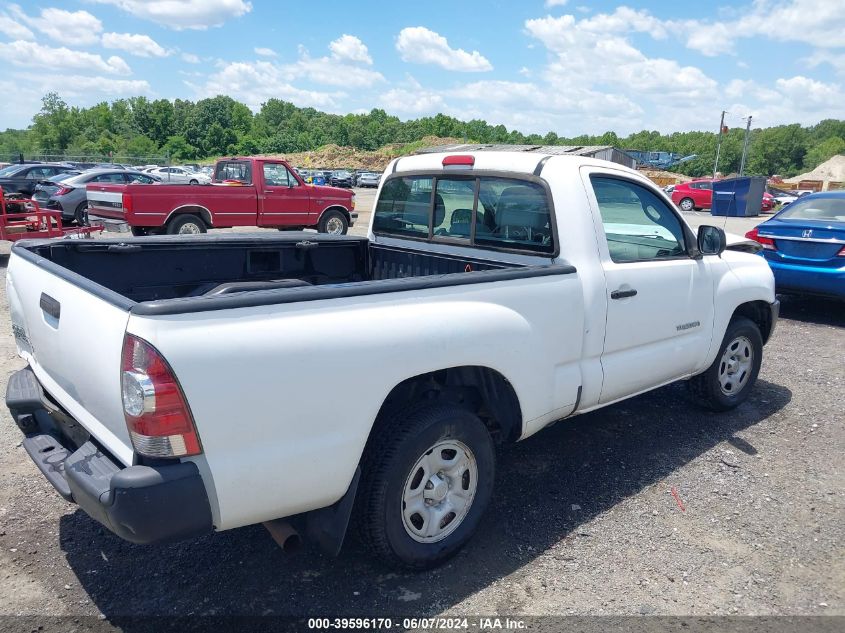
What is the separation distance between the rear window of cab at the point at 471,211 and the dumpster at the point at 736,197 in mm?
3699

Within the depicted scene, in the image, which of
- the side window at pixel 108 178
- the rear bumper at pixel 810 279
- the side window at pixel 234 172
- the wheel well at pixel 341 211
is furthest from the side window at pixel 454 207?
the side window at pixel 108 178

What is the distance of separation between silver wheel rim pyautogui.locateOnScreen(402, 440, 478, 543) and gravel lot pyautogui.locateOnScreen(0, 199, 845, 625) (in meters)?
0.24

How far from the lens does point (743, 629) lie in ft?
8.93

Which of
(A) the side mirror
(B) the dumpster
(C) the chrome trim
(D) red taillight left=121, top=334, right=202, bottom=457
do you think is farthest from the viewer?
(C) the chrome trim

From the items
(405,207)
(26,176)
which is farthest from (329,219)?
(26,176)

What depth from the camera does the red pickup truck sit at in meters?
12.1

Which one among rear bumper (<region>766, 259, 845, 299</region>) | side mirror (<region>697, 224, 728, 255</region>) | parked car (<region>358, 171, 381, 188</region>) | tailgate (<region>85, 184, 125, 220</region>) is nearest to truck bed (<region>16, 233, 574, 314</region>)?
side mirror (<region>697, 224, 728, 255</region>)

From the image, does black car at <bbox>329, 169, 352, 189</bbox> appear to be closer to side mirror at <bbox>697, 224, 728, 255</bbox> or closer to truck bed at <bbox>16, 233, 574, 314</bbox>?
truck bed at <bbox>16, 233, 574, 314</bbox>

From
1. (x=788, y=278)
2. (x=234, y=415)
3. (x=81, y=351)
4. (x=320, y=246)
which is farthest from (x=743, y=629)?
(x=788, y=278)

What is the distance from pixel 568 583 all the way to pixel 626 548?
482mm

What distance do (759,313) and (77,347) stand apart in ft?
16.4

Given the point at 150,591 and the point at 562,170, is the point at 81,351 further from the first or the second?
the point at 562,170

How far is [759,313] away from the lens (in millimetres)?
5195

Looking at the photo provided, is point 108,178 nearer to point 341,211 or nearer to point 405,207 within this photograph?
point 341,211
